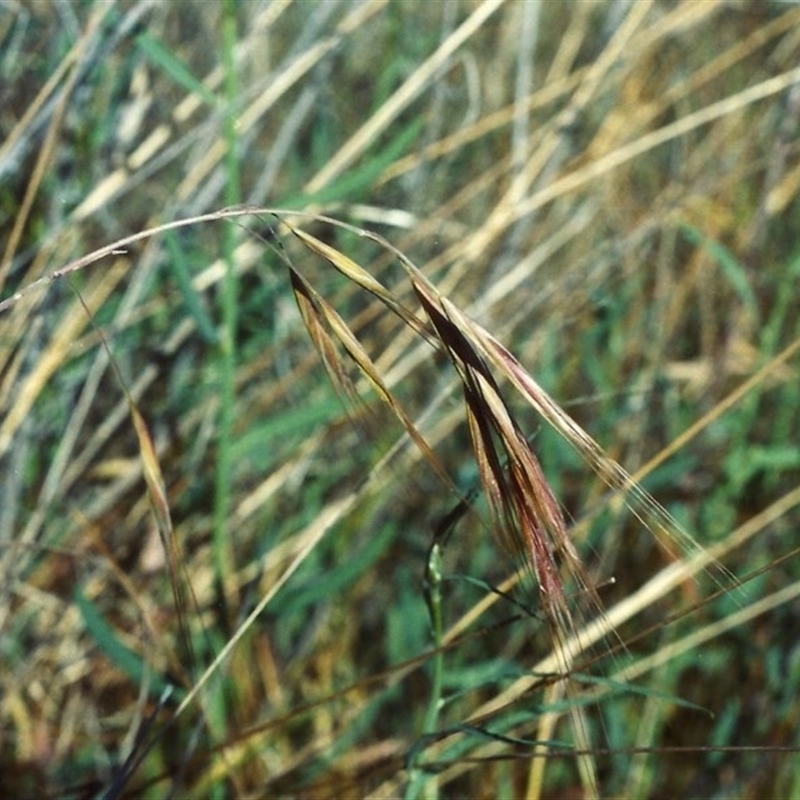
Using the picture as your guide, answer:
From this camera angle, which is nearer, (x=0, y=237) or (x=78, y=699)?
(x=78, y=699)

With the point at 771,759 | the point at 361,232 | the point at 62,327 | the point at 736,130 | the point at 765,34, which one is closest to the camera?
the point at 361,232

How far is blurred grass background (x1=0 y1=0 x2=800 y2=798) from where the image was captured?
96cm

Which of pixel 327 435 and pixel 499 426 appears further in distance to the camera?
pixel 327 435

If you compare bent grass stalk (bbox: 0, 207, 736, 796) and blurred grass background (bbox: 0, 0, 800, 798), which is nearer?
bent grass stalk (bbox: 0, 207, 736, 796)

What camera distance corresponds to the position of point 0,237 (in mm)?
1131

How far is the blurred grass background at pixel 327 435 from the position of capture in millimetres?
961

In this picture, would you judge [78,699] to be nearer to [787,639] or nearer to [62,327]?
[62,327]

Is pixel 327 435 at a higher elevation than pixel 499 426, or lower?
lower

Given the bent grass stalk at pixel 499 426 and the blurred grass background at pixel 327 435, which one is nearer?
the bent grass stalk at pixel 499 426

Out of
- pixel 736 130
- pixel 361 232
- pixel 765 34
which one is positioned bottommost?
pixel 736 130

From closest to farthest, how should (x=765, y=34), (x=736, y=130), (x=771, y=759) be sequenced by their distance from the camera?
(x=771, y=759), (x=765, y=34), (x=736, y=130)

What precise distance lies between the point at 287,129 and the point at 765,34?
46 cm

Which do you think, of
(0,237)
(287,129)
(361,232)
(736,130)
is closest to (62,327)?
(0,237)

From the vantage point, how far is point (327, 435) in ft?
3.88
